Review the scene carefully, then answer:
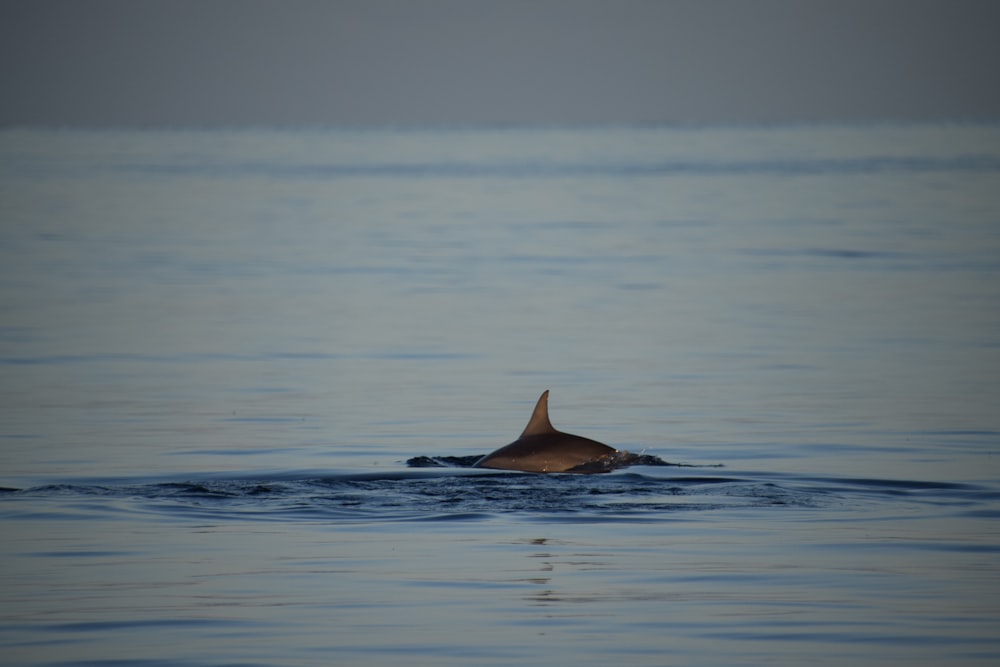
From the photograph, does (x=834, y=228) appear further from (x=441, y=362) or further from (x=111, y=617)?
(x=111, y=617)

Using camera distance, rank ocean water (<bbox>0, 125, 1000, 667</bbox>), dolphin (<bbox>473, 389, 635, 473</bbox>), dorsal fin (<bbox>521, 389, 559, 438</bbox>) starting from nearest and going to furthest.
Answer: ocean water (<bbox>0, 125, 1000, 667</bbox>)
dolphin (<bbox>473, 389, 635, 473</bbox>)
dorsal fin (<bbox>521, 389, 559, 438</bbox>)

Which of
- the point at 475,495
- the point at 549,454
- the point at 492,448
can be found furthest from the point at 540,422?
the point at 492,448

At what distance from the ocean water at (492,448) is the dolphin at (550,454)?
29cm

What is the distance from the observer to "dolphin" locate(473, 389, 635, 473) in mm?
15719

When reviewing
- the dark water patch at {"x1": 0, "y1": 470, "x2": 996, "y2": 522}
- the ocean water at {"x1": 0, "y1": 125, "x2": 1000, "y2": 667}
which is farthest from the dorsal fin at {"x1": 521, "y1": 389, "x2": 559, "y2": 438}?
the ocean water at {"x1": 0, "y1": 125, "x2": 1000, "y2": 667}

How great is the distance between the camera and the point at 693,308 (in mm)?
29703

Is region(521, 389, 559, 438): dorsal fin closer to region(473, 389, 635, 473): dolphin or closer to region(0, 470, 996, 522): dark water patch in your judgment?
region(473, 389, 635, 473): dolphin

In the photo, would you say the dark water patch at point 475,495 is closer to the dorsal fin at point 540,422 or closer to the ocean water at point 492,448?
the ocean water at point 492,448

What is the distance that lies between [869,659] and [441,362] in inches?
547

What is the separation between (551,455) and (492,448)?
1.73 metres

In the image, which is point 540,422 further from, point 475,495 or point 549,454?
point 475,495

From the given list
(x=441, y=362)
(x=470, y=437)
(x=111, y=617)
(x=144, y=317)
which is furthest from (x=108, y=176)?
(x=111, y=617)

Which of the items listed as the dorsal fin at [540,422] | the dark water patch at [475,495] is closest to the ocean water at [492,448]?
the dark water patch at [475,495]

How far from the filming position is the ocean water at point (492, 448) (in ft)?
36.0
